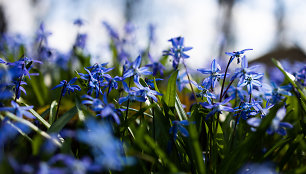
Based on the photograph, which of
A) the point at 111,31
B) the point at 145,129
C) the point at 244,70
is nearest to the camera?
the point at 244,70

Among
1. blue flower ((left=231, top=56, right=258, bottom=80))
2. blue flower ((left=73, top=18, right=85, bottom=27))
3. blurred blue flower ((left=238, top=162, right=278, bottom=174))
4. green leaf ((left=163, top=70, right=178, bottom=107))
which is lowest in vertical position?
blurred blue flower ((left=238, top=162, right=278, bottom=174))

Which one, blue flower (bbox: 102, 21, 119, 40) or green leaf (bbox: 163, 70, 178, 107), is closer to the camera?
green leaf (bbox: 163, 70, 178, 107)

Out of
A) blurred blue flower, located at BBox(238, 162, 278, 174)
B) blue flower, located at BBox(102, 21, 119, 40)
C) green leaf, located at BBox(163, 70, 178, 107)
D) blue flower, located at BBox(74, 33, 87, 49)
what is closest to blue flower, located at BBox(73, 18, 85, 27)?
blue flower, located at BBox(74, 33, 87, 49)

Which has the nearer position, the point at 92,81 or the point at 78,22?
the point at 92,81

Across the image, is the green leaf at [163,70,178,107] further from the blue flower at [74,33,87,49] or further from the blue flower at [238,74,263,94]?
the blue flower at [74,33,87,49]

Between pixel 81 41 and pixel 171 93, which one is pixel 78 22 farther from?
pixel 171 93

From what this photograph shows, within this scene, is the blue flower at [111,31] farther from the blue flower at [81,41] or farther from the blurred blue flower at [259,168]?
the blurred blue flower at [259,168]

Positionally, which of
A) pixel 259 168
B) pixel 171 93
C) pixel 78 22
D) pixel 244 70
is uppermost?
pixel 78 22

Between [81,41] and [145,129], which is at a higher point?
[81,41]

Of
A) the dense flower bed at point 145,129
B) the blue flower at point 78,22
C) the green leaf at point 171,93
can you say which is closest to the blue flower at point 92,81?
the dense flower bed at point 145,129

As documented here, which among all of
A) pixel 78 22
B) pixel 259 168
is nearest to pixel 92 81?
pixel 259 168

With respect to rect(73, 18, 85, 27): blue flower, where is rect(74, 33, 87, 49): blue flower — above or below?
below
